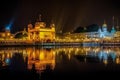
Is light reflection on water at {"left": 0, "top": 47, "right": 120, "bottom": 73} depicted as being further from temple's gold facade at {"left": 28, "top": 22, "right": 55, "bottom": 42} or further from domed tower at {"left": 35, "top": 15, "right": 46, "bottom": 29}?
domed tower at {"left": 35, "top": 15, "right": 46, "bottom": 29}

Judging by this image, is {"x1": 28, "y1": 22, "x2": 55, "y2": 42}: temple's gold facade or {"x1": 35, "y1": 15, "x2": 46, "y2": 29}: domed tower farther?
{"x1": 35, "y1": 15, "x2": 46, "y2": 29}: domed tower

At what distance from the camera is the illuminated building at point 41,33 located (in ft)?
293

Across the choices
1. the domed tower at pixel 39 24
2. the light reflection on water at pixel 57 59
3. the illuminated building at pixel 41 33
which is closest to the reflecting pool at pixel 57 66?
the light reflection on water at pixel 57 59

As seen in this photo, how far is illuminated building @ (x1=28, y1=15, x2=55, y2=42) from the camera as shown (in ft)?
293

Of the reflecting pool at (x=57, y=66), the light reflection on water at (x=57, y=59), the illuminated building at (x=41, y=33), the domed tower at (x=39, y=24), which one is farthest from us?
the domed tower at (x=39, y=24)

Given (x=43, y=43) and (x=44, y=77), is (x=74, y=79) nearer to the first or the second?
(x=44, y=77)

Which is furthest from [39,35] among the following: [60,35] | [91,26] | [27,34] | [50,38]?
[91,26]

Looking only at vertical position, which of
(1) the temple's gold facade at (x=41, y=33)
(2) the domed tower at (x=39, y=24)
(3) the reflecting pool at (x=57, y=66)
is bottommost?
(3) the reflecting pool at (x=57, y=66)

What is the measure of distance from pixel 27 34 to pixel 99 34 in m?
27.9

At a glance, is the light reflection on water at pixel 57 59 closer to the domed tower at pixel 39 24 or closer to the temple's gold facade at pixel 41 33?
the temple's gold facade at pixel 41 33

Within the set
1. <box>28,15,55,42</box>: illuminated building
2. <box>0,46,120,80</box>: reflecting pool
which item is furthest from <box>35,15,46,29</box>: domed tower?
<box>0,46,120,80</box>: reflecting pool

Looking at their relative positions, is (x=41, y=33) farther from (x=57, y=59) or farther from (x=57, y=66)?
(x=57, y=66)

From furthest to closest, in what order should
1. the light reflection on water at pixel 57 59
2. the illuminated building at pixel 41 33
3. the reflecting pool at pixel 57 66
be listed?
the illuminated building at pixel 41 33, the light reflection on water at pixel 57 59, the reflecting pool at pixel 57 66

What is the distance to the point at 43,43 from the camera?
83.2 m
